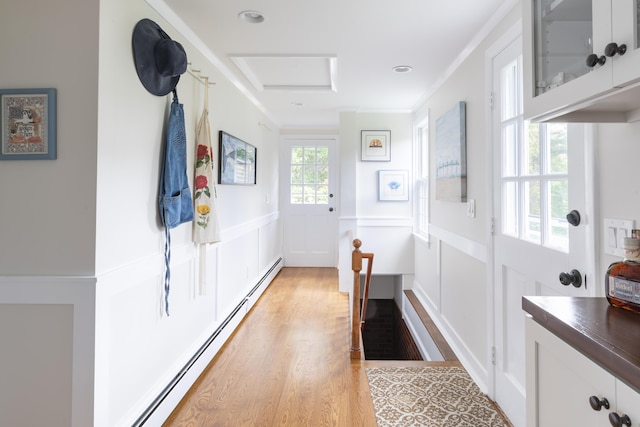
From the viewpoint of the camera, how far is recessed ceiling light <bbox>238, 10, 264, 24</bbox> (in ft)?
6.84

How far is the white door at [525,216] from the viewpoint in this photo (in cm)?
144

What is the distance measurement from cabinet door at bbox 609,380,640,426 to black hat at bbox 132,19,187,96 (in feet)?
6.79

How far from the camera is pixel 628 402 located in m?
0.66

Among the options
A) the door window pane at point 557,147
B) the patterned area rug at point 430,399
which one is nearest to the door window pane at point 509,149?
the door window pane at point 557,147

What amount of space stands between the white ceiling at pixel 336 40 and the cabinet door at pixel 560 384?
177 centimetres

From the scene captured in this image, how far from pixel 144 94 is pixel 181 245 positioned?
0.89 m

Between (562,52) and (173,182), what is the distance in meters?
1.83

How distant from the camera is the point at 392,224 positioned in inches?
177

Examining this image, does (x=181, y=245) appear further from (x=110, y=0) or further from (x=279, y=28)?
(x=279, y=28)

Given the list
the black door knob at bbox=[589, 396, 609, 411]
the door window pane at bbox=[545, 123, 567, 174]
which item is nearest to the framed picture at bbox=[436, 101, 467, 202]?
the door window pane at bbox=[545, 123, 567, 174]

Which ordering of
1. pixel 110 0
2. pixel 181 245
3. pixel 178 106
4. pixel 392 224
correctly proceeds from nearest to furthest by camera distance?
pixel 110 0, pixel 178 106, pixel 181 245, pixel 392 224

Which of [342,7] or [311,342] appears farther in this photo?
[311,342]

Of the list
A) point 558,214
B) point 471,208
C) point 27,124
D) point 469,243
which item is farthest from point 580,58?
point 27,124

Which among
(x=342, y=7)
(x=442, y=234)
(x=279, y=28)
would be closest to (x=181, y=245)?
(x=279, y=28)
